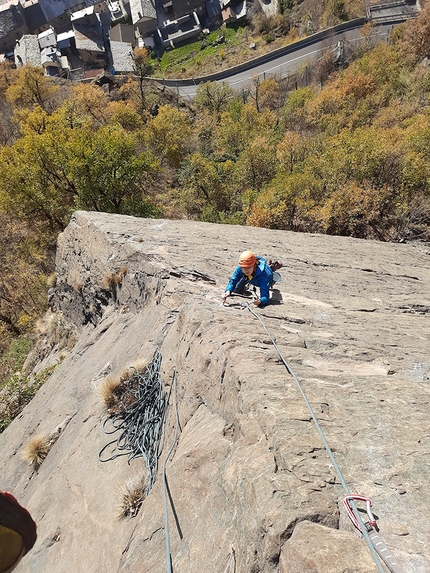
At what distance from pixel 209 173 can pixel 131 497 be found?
34.2 meters

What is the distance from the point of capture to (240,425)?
12.9 feet

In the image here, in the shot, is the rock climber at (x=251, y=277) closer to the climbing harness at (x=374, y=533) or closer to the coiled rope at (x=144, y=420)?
the coiled rope at (x=144, y=420)

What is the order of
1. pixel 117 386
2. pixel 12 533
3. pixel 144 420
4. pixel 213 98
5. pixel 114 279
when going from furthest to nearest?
pixel 213 98
pixel 114 279
pixel 117 386
pixel 144 420
pixel 12 533

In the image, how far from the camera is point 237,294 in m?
7.64

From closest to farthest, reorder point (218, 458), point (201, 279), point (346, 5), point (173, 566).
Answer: point (173, 566)
point (218, 458)
point (201, 279)
point (346, 5)

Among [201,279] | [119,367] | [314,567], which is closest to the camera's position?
[314,567]

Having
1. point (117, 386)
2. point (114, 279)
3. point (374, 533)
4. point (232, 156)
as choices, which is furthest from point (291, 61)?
point (374, 533)

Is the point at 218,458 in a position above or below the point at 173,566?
above

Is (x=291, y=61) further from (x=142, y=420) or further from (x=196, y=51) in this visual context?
(x=142, y=420)

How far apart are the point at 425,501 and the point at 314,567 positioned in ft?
4.10

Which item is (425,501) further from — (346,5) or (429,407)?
(346,5)

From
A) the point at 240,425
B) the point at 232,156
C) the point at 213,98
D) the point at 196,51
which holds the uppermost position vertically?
the point at 196,51

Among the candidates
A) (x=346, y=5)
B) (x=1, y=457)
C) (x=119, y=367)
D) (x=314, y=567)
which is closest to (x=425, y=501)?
(x=314, y=567)

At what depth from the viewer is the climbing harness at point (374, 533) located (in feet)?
8.33
